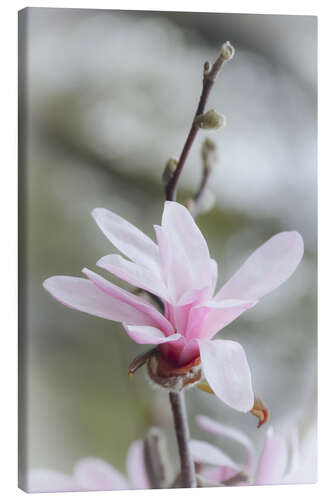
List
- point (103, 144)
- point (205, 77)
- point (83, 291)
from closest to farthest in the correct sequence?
point (83, 291) < point (205, 77) < point (103, 144)

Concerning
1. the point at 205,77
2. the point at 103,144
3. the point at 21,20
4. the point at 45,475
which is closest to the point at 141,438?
the point at 45,475

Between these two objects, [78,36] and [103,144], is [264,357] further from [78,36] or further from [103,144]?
[78,36]

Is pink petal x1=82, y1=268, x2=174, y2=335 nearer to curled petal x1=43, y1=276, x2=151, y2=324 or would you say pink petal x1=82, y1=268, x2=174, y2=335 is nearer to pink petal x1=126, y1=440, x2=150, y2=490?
curled petal x1=43, y1=276, x2=151, y2=324

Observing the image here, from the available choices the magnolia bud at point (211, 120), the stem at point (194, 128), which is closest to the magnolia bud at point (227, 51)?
the stem at point (194, 128)

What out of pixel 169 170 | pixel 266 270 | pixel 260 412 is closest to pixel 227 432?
pixel 260 412

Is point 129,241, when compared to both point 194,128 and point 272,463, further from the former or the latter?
point 272,463

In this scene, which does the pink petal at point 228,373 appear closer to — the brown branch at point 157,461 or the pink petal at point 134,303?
the pink petal at point 134,303

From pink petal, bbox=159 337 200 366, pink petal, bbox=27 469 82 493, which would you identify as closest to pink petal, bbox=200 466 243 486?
pink petal, bbox=27 469 82 493
